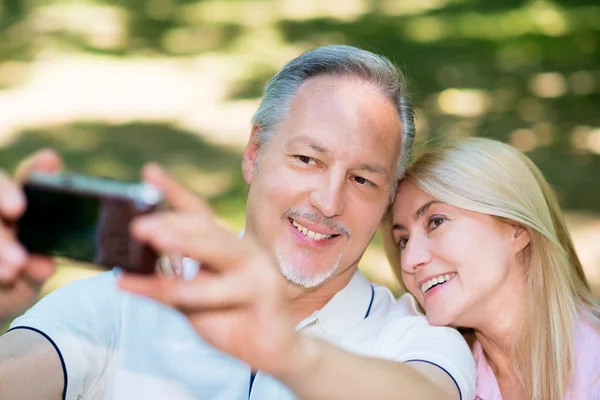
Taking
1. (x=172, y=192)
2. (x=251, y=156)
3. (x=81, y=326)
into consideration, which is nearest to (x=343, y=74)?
(x=251, y=156)

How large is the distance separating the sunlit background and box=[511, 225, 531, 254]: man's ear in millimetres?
2382

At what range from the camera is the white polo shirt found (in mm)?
2562

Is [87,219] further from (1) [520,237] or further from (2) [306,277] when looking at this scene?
(1) [520,237]

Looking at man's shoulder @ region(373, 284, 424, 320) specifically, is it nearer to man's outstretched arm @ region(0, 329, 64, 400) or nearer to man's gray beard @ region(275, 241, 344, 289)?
man's gray beard @ region(275, 241, 344, 289)

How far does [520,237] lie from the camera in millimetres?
3039

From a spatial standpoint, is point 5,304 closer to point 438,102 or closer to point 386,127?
point 386,127

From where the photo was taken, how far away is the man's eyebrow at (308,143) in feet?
9.43

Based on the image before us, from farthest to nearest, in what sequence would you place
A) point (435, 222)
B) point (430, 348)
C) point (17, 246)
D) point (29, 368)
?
1. point (435, 222)
2. point (430, 348)
3. point (29, 368)
4. point (17, 246)

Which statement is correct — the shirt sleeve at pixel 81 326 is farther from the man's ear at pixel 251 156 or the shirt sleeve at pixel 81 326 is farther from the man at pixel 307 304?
the man's ear at pixel 251 156

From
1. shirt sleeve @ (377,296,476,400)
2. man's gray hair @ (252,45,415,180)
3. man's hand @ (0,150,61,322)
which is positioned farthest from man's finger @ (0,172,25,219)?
man's gray hair @ (252,45,415,180)

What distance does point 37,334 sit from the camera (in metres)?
2.48

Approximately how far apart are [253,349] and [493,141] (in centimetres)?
169

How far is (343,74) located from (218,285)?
1.60 m

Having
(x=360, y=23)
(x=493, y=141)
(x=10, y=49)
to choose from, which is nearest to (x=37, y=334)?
(x=493, y=141)
